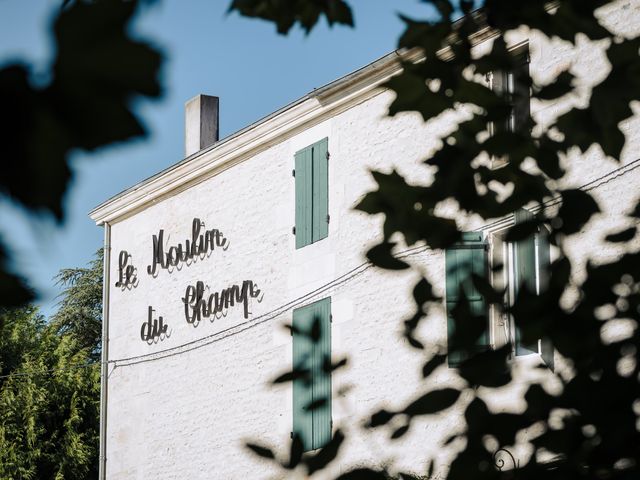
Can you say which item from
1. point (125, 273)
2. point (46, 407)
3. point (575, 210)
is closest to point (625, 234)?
point (575, 210)

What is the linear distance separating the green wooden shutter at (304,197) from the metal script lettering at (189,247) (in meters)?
1.66

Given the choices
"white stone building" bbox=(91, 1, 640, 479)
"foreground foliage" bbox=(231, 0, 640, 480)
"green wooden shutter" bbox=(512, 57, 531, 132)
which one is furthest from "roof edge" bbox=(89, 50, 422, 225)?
"foreground foliage" bbox=(231, 0, 640, 480)

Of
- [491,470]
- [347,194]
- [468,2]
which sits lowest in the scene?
[491,470]

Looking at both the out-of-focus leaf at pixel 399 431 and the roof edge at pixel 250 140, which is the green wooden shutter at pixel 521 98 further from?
the roof edge at pixel 250 140

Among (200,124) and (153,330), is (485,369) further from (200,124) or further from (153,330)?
(200,124)

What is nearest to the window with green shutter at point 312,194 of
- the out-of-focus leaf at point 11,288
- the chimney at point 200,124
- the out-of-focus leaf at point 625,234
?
the chimney at point 200,124

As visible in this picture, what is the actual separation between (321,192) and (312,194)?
0.19 metres

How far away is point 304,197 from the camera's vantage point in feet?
50.7

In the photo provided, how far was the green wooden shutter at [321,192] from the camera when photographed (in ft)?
49.5

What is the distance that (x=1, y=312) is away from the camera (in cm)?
121

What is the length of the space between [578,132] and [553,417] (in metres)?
0.72

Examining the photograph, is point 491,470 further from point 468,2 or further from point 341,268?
point 341,268

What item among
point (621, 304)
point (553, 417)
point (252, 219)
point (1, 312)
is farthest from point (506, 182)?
point (252, 219)

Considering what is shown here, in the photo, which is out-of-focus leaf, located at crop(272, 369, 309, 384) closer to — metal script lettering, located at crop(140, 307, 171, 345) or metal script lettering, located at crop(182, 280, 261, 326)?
metal script lettering, located at crop(182, 280, 261, 326)
